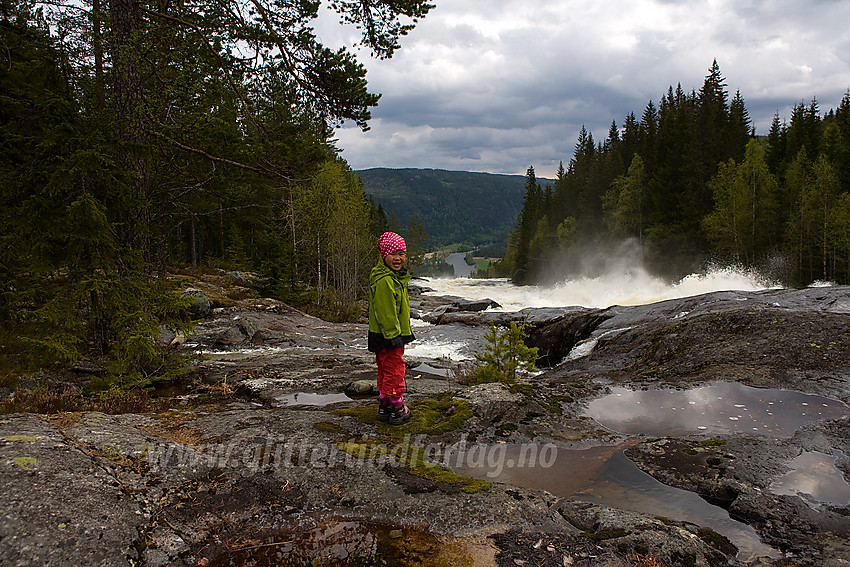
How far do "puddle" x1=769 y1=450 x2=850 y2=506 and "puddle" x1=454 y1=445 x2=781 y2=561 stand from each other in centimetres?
65

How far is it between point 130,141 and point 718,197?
43.5 m

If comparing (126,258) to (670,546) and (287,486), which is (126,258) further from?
(670,546)

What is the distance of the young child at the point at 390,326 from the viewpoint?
5020mm

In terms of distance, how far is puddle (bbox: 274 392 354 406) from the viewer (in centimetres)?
654

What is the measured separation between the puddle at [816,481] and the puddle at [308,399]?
516 centimetres

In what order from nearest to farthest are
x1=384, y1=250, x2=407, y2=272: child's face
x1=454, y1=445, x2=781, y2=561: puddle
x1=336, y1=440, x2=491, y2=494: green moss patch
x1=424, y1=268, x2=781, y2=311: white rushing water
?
x1=454, y1=445, x2=781, y2=561: puddle
x1=336, y1=440, x2=491, y2=494: green moss patch
x1=384, y1=250, x2=407, y2=272: child's face
x1=424, y1=268, x2=781, y2=311: white rushing water

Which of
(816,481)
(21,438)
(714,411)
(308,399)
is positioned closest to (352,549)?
(21,438)

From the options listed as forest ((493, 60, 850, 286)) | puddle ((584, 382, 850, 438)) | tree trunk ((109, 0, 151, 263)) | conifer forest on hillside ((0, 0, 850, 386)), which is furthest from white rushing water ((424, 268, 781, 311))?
tree trunk ((109, 0, 151, 263))

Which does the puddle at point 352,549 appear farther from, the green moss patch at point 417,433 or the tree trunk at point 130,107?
the tree trunk at point 130,107

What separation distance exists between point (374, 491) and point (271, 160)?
7364 mm

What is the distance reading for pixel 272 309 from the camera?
2023cm

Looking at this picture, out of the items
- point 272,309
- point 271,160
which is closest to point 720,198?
point 272,309

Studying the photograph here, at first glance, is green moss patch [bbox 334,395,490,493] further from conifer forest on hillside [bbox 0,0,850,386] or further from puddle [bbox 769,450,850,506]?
conifer forest on hillside [bbox 0,0,850,386]

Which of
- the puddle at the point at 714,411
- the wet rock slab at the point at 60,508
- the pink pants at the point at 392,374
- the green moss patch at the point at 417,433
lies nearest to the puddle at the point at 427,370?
the green moss patch at the point at 417,433
